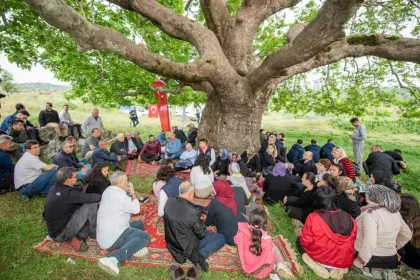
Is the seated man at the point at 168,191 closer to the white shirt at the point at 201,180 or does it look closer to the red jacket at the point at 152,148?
the white shirt at the point at 201,180

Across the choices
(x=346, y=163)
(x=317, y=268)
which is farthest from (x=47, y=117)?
(x=346, y=163)

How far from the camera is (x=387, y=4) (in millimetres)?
8078

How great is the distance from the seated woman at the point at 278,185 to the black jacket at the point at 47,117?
1058cm

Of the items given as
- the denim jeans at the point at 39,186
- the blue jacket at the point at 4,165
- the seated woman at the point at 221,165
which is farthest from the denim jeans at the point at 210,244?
the blue jacket at the point at 4,165

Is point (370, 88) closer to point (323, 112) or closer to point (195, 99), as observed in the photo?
point (323, 112)

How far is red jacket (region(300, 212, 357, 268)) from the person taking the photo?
3.69 m

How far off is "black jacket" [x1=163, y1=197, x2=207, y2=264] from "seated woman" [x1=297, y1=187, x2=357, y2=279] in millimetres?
1926

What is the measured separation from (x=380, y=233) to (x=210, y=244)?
113 inches

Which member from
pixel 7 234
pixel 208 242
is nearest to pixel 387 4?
pixel 208 242

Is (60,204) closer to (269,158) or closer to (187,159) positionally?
(187,159)

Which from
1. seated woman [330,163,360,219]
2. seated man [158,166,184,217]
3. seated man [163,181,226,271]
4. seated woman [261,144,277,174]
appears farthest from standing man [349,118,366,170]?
seated man [163,181,226,271]

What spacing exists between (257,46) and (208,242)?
1114 centimetres

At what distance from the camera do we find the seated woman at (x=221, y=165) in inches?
320

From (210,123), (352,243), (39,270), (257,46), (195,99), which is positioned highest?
(257,46)
